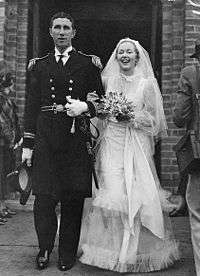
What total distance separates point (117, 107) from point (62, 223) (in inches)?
44.7

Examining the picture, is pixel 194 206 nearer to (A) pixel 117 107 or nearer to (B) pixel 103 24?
(A) pixel 117 107

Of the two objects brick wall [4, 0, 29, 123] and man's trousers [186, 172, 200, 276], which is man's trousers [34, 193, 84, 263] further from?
brick wall [4, 0, 29, 123]

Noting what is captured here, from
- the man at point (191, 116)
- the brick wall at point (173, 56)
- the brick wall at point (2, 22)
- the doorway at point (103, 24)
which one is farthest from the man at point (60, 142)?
the doorway at point (103, 24)

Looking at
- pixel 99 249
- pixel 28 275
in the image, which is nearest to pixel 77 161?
pixel 99 249

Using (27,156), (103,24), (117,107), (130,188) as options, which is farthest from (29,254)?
(103,24)

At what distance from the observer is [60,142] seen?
13.7ft

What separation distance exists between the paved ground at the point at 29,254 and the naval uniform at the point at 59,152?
0.68ft

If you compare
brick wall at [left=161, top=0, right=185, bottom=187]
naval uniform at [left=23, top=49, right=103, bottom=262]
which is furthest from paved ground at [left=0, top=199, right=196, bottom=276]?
brick wall at [left=161, top=0, right=185, bottom=187]

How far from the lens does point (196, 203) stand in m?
3.86

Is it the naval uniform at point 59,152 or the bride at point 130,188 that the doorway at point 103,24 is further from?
the naval uniform at point 59,152

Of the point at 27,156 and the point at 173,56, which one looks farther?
the point at 173,56

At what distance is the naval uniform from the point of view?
416 cm

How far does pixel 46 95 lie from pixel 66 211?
1.03 m

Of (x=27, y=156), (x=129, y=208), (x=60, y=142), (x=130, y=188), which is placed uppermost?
A: (x=60, y=142)
